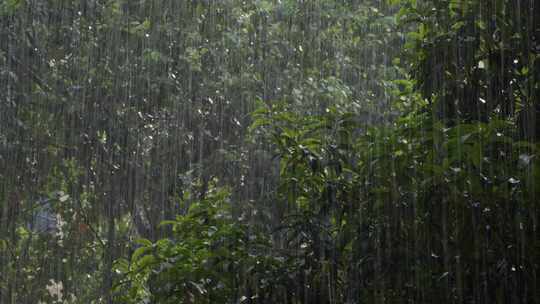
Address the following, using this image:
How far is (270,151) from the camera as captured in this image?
232 inches

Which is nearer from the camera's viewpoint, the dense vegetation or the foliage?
the dense vegetation

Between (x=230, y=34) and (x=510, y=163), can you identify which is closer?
(x=510, y=163)

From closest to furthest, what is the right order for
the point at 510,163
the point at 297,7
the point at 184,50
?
the point at 510,163
the point at 184,50
the point at 297,7

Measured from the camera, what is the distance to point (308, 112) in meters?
7.17

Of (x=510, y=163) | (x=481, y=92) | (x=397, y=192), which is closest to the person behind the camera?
(x=510, y=163)

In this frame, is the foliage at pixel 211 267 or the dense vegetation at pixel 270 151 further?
the foliage at pixel 211 267

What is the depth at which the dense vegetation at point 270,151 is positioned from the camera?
2.57 meters

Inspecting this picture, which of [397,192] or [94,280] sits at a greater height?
[397,192]

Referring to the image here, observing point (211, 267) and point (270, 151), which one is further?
point (270, 151)

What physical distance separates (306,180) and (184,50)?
4.18m

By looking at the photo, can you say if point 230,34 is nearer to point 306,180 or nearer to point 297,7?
point 297,7

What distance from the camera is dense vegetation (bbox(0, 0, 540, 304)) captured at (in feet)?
8.45

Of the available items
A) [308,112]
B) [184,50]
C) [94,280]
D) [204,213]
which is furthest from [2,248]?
[204,213]

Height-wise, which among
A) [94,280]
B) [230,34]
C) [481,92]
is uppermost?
[230,34]
